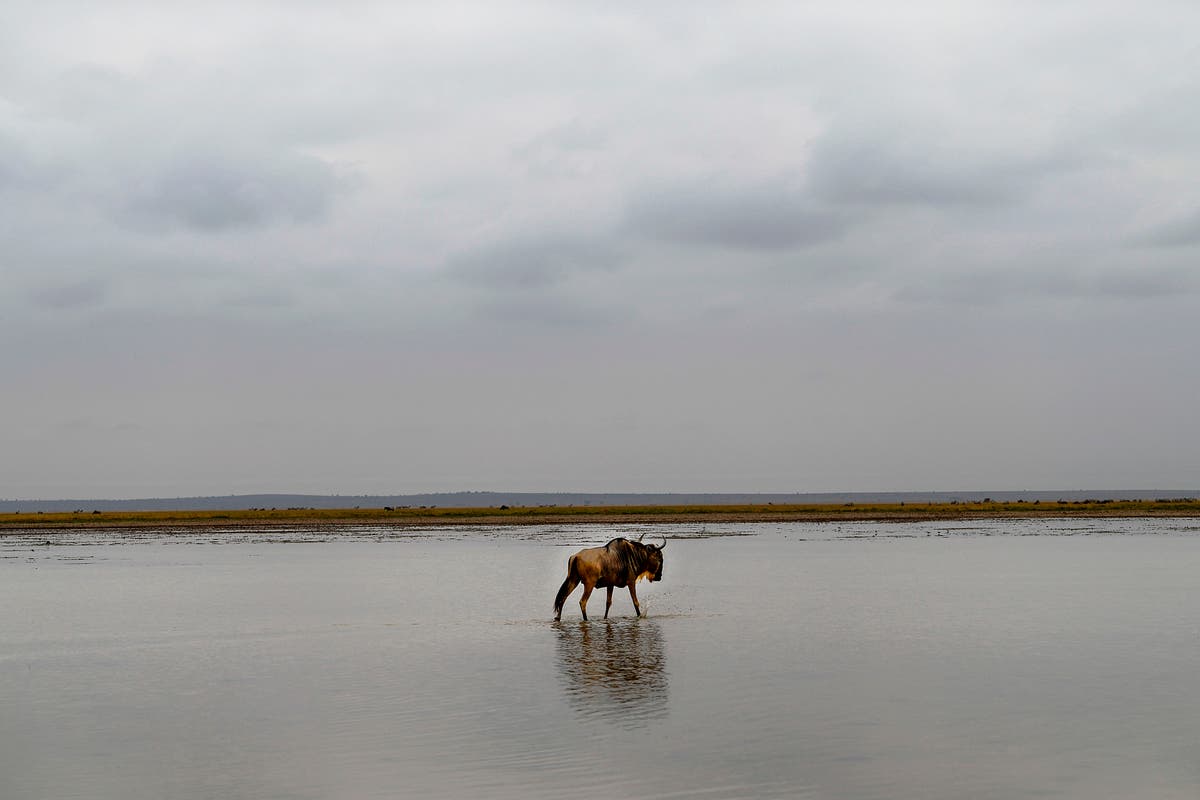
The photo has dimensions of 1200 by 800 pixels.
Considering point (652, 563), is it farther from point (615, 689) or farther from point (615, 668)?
point (615, 689)

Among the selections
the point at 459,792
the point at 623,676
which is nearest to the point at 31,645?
the point at 623,676

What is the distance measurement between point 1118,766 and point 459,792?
591 cm

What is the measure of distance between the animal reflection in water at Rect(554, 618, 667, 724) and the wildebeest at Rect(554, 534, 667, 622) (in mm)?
919

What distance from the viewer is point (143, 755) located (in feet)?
35.6

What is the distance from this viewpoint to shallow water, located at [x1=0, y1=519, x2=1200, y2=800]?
987 centimetres

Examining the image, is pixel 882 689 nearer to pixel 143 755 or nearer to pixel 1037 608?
pixel 143 755

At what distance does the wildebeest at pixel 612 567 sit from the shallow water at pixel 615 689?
720mm

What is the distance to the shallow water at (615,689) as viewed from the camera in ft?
32.4

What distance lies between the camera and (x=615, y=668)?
15.8 metres

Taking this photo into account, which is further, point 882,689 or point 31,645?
point 31,645

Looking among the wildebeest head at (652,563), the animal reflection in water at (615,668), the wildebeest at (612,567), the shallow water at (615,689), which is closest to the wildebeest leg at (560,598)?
the wildebeest at (612,567)

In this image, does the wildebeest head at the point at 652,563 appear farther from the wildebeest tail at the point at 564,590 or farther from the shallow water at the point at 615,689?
the wildebeest tail at the point at 564,590

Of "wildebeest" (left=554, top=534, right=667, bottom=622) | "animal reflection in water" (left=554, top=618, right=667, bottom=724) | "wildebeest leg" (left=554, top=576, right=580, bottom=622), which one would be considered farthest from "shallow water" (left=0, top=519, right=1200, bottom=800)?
"wildebeest" (left=554, top=534, right=667, bottom=622)

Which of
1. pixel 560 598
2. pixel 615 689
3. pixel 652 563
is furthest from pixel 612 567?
pixel 615 689
